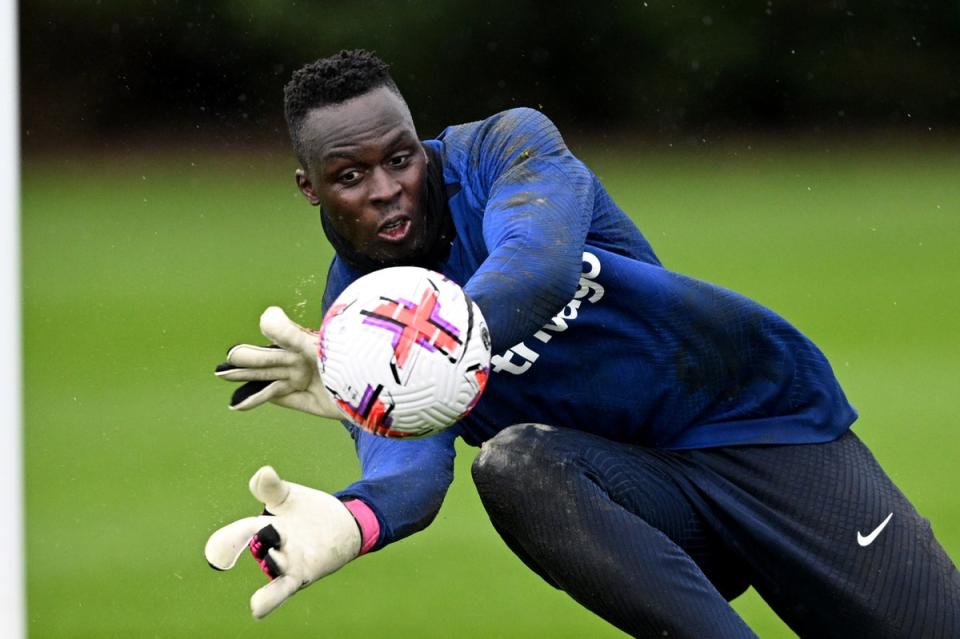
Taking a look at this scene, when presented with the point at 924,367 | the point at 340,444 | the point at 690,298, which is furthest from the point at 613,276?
the point at 924,367

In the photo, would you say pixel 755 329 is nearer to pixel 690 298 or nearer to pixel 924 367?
pixel 690 298

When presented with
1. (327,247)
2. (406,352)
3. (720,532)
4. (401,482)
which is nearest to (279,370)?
(401,482)

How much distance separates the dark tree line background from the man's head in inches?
697

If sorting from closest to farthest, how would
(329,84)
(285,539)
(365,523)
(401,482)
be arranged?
(285,539) → (365,523) → (401,482) → (329,84)

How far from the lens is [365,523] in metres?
3.65

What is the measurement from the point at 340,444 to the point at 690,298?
7109 millimetres

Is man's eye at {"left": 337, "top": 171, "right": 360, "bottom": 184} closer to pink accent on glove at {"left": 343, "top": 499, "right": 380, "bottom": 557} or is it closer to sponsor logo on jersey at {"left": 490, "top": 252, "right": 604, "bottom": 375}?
sponsor logo on jersey at {"left": 490, "top": 252, "right": 604, "bottom": 375}

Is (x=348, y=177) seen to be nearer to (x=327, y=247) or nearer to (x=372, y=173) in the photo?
(x=372, y=173)

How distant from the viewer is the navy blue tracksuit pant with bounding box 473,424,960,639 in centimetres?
364

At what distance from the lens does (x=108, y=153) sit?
22.0 metres

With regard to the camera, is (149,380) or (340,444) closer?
(340,444)

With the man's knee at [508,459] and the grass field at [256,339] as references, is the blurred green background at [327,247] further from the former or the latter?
the man's knee at [508,459]

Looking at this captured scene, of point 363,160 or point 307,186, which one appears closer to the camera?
point 363,160

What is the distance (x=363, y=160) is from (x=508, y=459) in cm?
80
